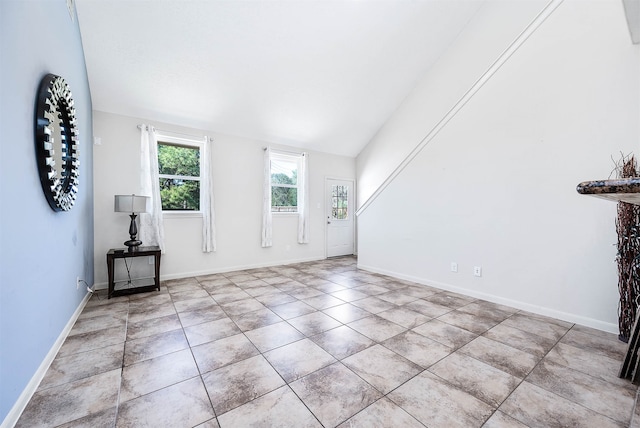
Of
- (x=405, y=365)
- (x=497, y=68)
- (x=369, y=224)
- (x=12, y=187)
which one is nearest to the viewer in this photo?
(x=12, y=187)

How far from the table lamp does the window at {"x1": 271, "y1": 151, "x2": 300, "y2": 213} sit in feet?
7.80

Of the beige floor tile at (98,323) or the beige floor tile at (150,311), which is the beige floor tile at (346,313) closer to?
the beige floor tile at (150,311)

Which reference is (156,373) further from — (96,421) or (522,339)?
(522,339)

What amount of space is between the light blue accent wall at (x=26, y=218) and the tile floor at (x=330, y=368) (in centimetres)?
29

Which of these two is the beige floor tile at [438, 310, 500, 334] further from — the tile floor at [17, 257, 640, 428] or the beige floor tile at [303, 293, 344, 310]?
the beige floor tile at [303, 293, 344, 310]

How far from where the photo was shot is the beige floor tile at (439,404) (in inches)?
52.8

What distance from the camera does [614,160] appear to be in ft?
7.80

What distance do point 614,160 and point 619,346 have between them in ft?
5.27

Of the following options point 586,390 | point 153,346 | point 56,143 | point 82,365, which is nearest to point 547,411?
point 586,390

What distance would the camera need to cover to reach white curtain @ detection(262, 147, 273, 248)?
16.6 feet

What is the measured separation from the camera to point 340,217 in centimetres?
648

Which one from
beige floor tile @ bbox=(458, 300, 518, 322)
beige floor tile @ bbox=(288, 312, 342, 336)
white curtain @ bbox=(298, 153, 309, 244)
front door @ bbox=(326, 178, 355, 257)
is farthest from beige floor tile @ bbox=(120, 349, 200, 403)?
front door @ bbox=(326, 178, 355, 257)

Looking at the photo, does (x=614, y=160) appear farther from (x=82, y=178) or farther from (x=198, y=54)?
(x=82, y=178)

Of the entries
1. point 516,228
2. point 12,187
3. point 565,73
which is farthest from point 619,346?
point 12,187
